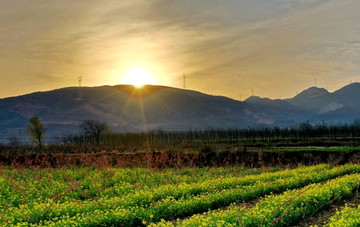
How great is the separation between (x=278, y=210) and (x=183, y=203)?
367 cm

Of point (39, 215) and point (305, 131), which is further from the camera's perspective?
point (305, 131)

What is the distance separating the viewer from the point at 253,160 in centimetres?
3186

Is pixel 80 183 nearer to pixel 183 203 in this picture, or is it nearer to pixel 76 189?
pixel 76 189

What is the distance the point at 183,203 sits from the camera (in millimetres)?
14633

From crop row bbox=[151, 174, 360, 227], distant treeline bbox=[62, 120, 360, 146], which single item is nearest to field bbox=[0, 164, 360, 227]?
crop row bbox=[151, 174, 360, 227]

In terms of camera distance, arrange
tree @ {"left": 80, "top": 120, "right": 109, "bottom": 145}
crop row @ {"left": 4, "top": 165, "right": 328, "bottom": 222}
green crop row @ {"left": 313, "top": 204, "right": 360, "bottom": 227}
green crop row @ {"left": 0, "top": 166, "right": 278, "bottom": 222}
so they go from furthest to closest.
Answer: tree @ {"left": 80, "top": 120, "right": 109, "bottom": 145}, green crop row @ {"left": 0, "top": 166, "right": 278, "bottom": 222}, crop row @ {"left": 4, "top": 165, "right": 328, "bottom": 222}, green crop row @ {"left": 313, "top": 204, "right": 360, "bottom": 227}

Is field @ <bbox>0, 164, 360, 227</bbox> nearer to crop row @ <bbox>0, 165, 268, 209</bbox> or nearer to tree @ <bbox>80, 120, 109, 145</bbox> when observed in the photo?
crop row @ <bbox>0, 165, 268, 209</bbox>

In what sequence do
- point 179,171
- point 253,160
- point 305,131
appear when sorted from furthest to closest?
point 305,131 → point 253,160 → point 179,171

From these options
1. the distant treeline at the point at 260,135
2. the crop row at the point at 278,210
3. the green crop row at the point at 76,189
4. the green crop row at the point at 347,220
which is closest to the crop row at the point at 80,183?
the green crop row at the point at 76,189

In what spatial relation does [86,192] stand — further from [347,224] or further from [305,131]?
[305,131]

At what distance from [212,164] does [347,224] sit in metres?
21.9

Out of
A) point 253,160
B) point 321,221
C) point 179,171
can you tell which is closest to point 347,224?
point 321,221

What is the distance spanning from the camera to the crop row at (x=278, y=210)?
11405 mm

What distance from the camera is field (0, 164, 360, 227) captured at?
1213 centimetres
